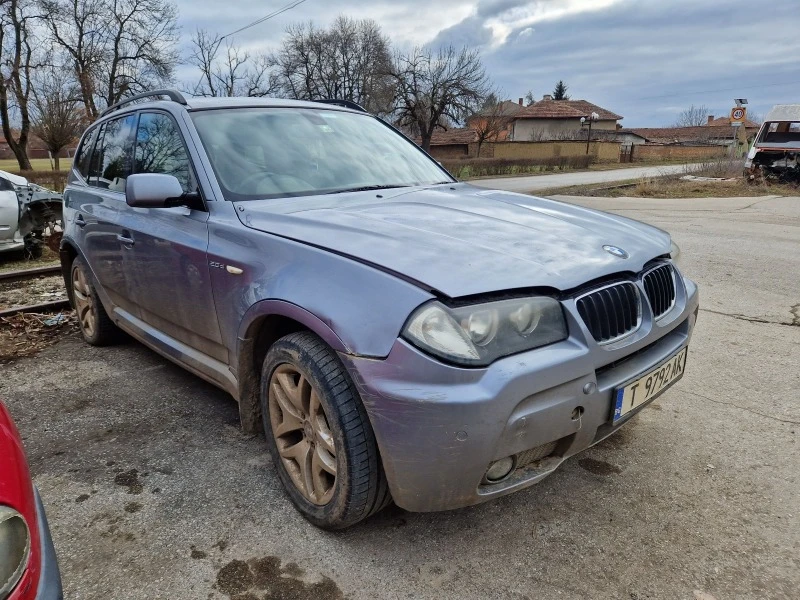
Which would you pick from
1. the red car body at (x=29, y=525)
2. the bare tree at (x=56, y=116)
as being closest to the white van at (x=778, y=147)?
the red car body at (x=29, y=525)

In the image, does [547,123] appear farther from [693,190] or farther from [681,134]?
[693,190]

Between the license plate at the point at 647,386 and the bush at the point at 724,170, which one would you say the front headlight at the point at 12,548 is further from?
the bush at the point at 724,170

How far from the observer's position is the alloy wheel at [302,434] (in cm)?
221

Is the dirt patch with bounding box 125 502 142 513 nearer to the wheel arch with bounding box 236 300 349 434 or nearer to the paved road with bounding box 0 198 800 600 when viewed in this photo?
the paved road with bounding box 0 198 800 600

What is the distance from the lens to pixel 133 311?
3.62 m

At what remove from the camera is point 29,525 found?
1396mm

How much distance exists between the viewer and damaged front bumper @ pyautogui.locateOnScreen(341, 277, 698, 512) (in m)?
1.78

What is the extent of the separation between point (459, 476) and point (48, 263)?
8.29 m

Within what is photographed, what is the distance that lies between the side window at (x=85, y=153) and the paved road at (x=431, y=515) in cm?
166

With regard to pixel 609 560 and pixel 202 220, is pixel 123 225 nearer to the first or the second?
pixel 202 220

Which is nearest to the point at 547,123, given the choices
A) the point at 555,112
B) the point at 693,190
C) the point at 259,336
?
the point at 555,112

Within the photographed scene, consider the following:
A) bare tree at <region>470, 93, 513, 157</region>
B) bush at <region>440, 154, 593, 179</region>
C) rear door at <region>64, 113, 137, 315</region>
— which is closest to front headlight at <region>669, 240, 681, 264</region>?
rear door at <region>64, 113, 137, 315</region>

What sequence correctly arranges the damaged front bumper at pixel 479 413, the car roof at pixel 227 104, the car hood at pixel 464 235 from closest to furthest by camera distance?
the damaged front bumper at pixel 479 413, the car hood at pixel 464 235, the car roof at pixel 227 104

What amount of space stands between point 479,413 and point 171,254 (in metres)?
1.88
